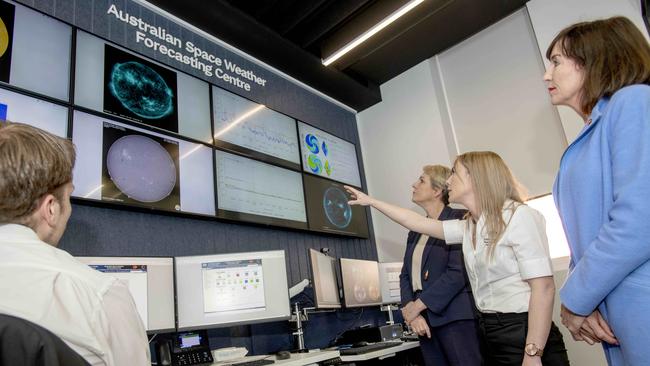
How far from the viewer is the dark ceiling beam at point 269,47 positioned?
10.2 ft

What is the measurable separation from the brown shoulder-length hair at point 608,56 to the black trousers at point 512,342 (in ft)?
2.36

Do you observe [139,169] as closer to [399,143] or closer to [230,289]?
[230,289]

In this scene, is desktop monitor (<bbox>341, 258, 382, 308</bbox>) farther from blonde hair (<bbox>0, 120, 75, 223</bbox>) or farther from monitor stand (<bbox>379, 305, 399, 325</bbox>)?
blonde hair (<bbox>0, 120, 75, 223</bbox>)

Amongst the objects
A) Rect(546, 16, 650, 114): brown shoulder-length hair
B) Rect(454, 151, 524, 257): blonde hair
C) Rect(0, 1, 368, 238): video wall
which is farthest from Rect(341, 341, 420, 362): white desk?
Rect(546, 16, 650, 114): brown shoulder-length hair

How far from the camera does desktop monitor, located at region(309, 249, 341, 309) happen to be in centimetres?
266

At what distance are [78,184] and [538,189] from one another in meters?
3.19

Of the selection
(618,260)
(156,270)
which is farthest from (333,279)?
(618,260)

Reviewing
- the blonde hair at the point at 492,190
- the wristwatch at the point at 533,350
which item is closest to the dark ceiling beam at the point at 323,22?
the blonde hair at the point at 492,190

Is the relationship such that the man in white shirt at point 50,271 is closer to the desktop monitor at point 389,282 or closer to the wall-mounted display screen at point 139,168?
the wall-mounted display screen at point 139,168

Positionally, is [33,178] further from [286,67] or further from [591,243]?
[286,67]

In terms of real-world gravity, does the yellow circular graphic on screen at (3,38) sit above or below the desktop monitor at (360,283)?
above

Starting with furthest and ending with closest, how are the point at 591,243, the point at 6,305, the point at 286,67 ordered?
the point at 286,67
the point at 591,243
the point at 6,305

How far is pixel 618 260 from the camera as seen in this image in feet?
2.89

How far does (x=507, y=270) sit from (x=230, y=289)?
4.86ft
